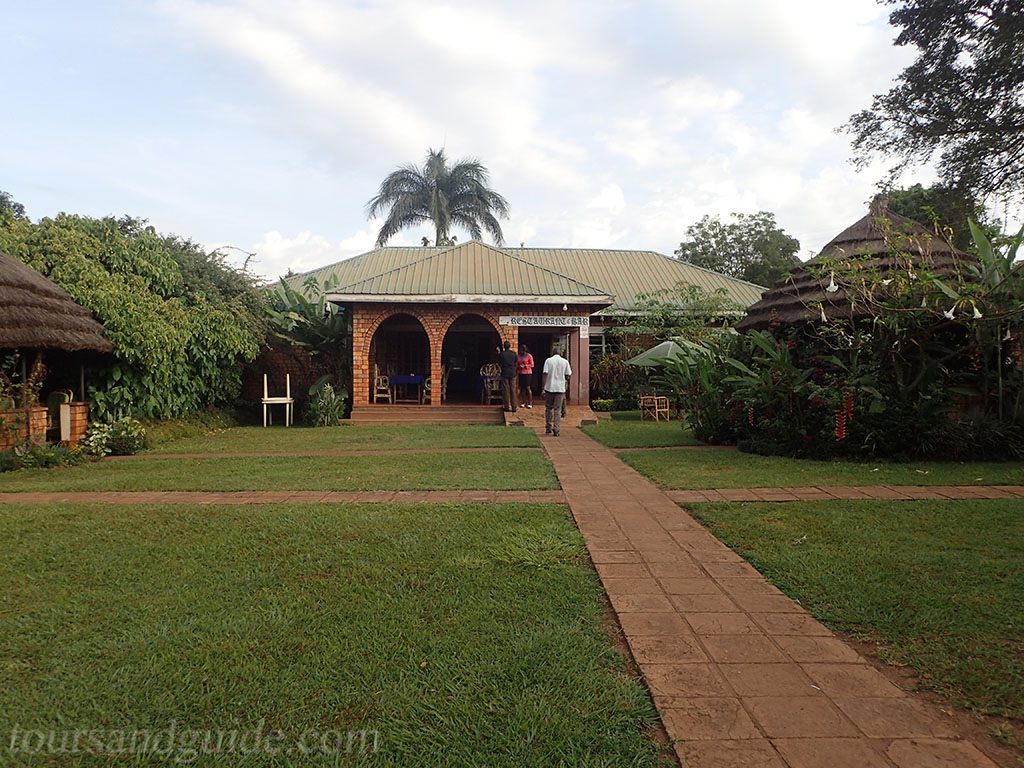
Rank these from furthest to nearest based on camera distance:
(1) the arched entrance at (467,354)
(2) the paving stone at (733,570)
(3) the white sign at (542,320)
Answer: (1) the arched entrance at (467,354) < (3) the white sign at (542,320) < (2) the paving stone at (733,570)

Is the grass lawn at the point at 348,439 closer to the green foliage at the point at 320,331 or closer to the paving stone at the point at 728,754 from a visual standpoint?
the green foliage at the point at 320,331

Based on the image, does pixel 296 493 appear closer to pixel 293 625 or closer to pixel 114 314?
pixel 293 625

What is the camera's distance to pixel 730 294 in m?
20.7

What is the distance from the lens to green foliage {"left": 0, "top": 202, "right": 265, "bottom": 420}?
32.4 feet

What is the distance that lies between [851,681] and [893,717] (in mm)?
249

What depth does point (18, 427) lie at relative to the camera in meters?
8.38

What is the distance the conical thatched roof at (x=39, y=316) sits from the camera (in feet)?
26.9

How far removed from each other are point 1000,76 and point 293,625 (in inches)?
579

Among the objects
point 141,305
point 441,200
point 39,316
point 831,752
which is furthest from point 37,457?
point 441,200

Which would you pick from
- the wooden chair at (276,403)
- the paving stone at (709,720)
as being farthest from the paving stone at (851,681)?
the wooden chair at (276,403)

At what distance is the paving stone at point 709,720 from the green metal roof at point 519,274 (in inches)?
540

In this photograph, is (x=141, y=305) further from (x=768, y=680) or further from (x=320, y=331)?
(x=768, y=680)

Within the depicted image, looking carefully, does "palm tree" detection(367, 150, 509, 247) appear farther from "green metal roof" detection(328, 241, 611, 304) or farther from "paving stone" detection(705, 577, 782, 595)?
"paving stone" detection(705, 577, 782, 595)

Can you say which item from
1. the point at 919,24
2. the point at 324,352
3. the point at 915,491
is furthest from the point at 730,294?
the point at 915,491
